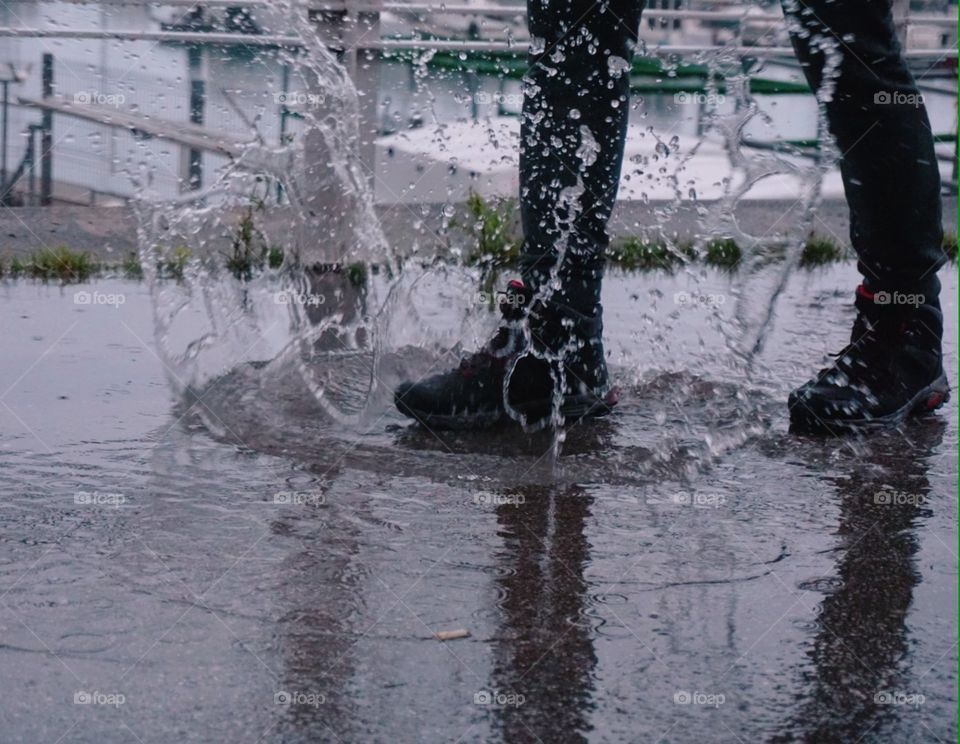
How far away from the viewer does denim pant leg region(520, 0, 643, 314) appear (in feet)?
→ 10.6

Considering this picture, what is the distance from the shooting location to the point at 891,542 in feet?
8.11

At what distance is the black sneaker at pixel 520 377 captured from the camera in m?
3.15

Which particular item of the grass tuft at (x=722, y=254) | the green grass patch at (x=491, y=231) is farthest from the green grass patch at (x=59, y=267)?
the grass tuft at (x=722, y=254)

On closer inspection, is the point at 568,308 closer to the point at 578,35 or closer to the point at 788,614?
the point at 578,35

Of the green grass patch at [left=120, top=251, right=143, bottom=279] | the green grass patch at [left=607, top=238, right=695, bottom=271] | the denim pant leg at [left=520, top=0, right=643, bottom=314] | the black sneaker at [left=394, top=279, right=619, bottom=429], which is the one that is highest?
the denim pant leg at [left=520, top=0, right=643, bottom=314]

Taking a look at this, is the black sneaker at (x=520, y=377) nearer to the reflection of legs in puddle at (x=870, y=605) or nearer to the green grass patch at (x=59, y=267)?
the reflection of legs in puddle at (x=870, y=605)

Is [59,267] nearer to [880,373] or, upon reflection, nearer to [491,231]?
[491,231]

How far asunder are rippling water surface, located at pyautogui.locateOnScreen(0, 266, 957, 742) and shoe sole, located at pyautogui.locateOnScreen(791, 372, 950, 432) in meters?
0.04

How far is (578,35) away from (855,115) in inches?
24.0

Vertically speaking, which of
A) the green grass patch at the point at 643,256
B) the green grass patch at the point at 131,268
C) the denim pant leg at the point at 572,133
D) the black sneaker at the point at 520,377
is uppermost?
the denim pant leg at the point at 572,133

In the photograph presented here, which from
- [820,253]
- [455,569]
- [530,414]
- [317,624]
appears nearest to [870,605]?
[455,569]

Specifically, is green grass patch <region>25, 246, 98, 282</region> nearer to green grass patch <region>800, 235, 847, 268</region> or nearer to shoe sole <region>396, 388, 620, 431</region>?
shoe sole <region>396, 388, 620, 431</region>

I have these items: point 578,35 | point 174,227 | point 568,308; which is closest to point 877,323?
point 568,308

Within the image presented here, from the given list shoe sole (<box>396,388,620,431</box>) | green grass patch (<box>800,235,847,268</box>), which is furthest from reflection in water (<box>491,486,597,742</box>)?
green grass patch (<box>800,235,847,268</box>)
